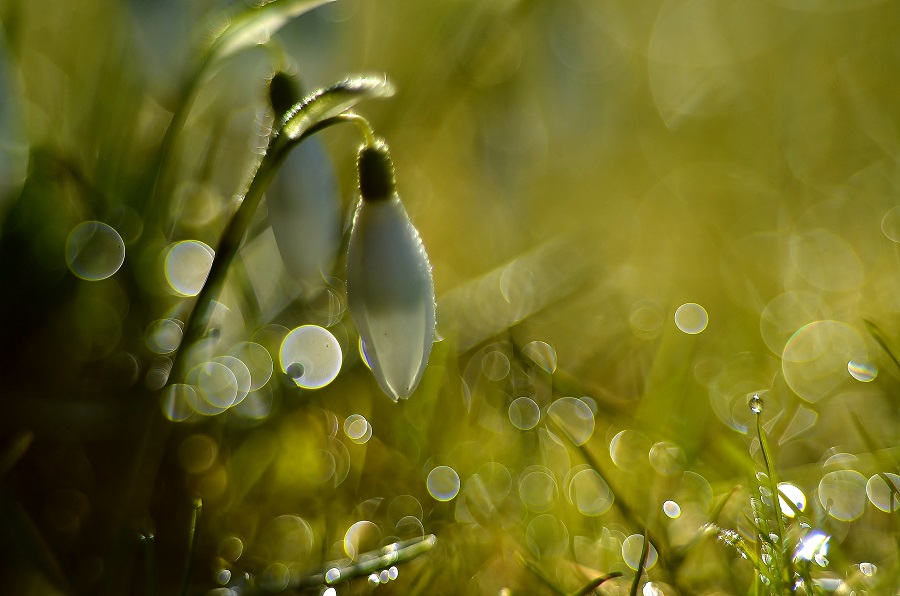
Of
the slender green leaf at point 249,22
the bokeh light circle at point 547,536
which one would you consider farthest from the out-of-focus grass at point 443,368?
the slender green leaf at point 249,22

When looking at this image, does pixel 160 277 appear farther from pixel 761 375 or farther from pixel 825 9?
pixel 825 9

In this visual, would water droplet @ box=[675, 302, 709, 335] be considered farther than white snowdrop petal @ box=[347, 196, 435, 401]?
Yes

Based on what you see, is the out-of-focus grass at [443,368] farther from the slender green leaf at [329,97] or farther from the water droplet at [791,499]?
the slender green leaf at [329,97]

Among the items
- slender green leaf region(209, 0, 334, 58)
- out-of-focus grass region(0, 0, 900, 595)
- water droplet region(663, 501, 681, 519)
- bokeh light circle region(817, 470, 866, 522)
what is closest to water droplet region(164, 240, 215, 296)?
out-of-focus grass region(0, 0, 900, 595)

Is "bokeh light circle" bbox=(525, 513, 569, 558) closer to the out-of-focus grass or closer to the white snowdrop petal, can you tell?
the out-of-focus grass

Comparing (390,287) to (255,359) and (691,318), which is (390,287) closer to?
(255,359)

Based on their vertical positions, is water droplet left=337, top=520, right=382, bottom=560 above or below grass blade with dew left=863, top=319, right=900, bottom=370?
below

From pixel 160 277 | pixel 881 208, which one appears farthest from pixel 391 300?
pixel 881 208
